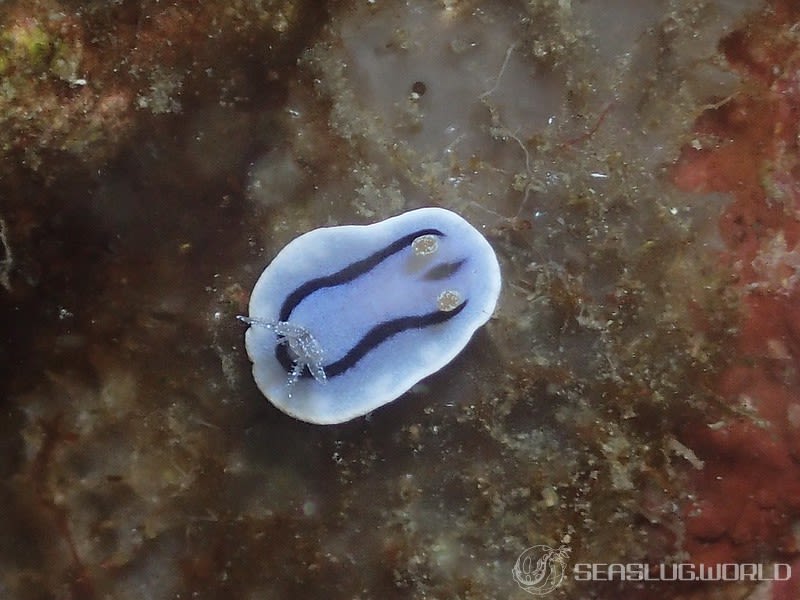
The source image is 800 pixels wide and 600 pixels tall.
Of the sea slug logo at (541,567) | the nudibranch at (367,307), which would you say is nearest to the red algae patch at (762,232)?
the sea slug logo at (541,567)

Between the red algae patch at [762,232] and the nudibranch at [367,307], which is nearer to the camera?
the red algae patch at [762,232]

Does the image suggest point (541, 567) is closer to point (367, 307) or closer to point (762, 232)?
point (367, 307)

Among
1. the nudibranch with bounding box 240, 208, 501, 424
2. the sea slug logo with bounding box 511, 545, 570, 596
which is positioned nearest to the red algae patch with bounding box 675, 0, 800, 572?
the sea slug logo with bounding box 511, 545, 570, 596

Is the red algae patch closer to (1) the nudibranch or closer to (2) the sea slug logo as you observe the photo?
(2) the sea slug logo

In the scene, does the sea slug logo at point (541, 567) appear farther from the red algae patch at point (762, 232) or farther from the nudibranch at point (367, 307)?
the nudibranch at point (367, 307)

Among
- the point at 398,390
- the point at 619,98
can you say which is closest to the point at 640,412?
the point at 398,390

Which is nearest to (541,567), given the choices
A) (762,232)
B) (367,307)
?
(367,307)

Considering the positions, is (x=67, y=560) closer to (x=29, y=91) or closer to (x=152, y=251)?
(x=152, y=251)
